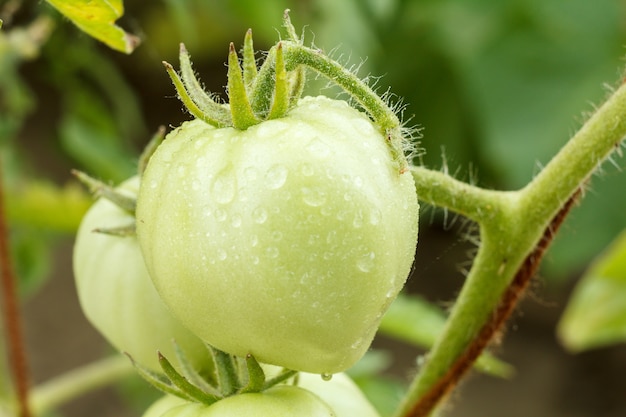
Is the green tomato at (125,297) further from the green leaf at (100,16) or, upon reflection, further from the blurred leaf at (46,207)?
the blurred leaf at (46,207)

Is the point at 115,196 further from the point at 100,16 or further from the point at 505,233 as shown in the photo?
the point at 505,233

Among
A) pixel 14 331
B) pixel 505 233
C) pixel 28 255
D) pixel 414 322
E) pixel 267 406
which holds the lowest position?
pixel 28 255

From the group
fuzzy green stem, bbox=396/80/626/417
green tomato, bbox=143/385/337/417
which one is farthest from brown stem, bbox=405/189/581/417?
green tomato, bbox=143/385/337/417

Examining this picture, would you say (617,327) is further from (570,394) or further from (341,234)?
(570,394)

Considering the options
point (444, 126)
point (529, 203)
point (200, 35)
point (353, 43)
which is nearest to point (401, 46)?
point (444, 126)

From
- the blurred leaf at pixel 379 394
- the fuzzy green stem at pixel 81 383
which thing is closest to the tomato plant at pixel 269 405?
the blurred leaf at pixel 379 394

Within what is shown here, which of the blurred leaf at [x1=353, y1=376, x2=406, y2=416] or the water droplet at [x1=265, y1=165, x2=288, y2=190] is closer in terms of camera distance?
the water droplet at [x1=265, y1=165, x2=288, y2=190]

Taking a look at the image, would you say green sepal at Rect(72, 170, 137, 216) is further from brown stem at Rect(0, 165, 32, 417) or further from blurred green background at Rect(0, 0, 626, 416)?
brown stem at Rect(0, 165, 32, 417)

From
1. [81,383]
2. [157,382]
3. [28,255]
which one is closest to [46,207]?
[28,255]
